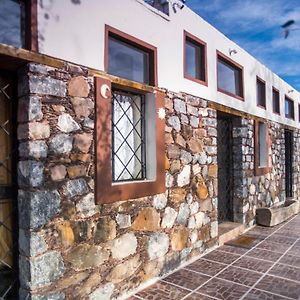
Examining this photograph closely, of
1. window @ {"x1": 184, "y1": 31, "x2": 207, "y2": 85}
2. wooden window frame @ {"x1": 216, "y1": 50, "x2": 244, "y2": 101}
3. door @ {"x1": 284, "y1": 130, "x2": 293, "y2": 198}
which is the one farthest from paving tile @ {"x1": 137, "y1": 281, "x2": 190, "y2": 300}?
door @ {"x1": 284, "y1": 130, "x2": 293, "y2": 198}

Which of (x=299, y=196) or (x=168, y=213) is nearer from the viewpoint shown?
(x=168, y=213)

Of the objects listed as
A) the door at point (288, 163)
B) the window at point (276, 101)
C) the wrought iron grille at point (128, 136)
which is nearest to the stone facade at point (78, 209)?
the wrought iron grille at point (128, 136)

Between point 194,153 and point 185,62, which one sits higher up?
point 185,62

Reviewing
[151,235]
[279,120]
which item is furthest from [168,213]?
[279,120]

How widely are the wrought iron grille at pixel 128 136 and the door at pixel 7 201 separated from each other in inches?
47.0

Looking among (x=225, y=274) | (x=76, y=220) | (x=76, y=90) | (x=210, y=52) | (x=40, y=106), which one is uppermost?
(x=210, y=52)

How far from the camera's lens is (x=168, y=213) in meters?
4.36

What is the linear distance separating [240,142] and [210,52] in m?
2.21

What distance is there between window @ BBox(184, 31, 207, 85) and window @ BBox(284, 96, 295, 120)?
20.2 feet

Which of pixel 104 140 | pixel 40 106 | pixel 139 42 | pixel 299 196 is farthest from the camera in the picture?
pixel 299 196

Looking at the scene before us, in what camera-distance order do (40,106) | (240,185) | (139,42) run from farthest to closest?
(240,185) < (139,42) < (40,106)

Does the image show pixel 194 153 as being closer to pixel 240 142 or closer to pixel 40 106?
pixel 240 142

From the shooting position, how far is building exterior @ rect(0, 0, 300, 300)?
2.82 meters

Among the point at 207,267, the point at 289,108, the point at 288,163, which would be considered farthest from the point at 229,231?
the point at 289,108
